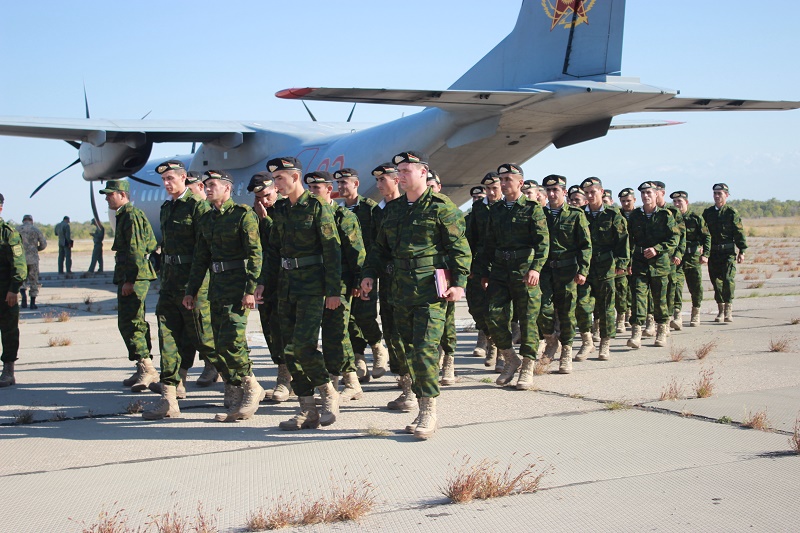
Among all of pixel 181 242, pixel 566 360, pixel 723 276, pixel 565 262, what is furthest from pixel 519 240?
pixel 723 276

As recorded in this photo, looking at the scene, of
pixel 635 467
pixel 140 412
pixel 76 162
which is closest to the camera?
pixel 635 467

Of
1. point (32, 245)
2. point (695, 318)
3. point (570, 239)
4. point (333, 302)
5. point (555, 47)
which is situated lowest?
point (695, 318)

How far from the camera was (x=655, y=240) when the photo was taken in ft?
35.0

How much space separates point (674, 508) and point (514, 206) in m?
4.10

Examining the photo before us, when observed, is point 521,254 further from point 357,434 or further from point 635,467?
point 635,467

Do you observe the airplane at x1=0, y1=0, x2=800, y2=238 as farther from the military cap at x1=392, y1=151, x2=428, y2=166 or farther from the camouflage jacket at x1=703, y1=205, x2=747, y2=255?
the military cap at x1=392, y1=151, x2=428, y2=166

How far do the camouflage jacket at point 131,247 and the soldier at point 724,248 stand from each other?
348 inches

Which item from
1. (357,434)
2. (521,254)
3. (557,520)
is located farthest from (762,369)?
(557,520)

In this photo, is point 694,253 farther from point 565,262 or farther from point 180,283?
point 180,283

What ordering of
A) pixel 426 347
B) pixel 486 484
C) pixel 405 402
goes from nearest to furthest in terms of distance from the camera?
1. pixel 486 484
2. pixel 426 347
3. pixel 405 402

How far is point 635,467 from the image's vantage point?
16.3 ft

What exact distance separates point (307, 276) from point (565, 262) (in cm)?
340

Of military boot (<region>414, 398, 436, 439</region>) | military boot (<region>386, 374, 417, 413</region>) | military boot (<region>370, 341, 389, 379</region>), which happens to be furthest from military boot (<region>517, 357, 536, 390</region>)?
military boot (<region>414, 398, 436, 439</region>)

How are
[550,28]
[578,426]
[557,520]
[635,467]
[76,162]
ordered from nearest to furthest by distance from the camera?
[557,520] < [635,467] < [578,426] < [550,28] < [76,162]
